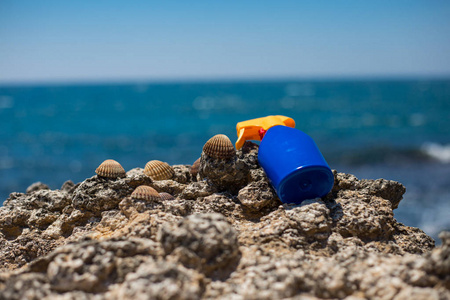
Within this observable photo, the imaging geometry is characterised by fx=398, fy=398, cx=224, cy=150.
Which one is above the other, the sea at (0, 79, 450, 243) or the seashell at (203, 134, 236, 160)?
the seashell at (203, 134, 236, 160)

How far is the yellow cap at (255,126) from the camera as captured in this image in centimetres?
431

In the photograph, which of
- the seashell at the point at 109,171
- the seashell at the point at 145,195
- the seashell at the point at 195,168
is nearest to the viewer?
the seashell at the point at 145,195

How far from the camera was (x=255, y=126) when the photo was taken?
4348mm

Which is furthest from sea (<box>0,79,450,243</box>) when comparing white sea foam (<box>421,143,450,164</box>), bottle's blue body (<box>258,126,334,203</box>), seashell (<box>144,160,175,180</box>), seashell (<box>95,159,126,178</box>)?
seashell (<box>95,159,126,178</box>)

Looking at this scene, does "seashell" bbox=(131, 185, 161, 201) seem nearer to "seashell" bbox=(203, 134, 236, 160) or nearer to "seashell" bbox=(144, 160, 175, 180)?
"seashell" bbox=(203, 134, 236, 160)

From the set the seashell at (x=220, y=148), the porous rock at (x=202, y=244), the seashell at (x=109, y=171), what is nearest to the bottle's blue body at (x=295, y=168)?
the seashell at (x=220, y=148)

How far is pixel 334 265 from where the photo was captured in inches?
109

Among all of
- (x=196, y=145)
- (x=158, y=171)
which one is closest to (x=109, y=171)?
(x=158, y=171)

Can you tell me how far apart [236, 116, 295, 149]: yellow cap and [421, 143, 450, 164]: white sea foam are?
17.6 meters

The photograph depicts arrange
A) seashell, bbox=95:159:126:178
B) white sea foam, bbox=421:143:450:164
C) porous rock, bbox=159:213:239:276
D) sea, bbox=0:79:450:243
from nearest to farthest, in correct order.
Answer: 1. porous rock, bbox=159:213:239:276
2. seashell, bbox=95:159:126:178
3. sea, bbox=0:79:450:243
4. white sea foam, bbox=421:143:450:164

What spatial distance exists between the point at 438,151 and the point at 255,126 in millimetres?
20749

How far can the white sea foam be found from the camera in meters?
19.9

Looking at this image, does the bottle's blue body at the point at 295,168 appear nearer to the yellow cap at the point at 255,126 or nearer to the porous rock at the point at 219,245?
the porous rock at the point at 219,245

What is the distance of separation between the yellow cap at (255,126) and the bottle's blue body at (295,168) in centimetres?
44
